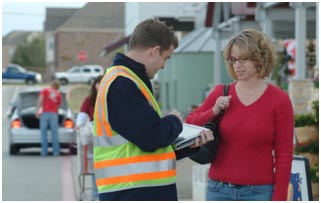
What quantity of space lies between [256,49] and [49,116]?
13254 millimetres

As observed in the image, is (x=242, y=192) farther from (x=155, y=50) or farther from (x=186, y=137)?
(x=155, y=50)

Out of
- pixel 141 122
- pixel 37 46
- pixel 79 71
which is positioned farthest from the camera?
pixel 37 46

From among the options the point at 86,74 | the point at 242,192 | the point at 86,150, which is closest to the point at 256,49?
the point at 242,192

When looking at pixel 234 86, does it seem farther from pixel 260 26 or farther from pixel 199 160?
pixel 260 26

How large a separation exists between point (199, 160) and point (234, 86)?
18.1 inches

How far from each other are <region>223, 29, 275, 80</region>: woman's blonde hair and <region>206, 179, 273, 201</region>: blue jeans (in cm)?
62

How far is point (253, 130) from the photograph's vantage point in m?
4.54

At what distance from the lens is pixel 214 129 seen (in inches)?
183

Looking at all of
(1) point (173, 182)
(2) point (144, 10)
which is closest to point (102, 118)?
(1) point (173, 182)

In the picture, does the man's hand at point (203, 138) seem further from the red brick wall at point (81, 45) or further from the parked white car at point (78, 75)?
the red brick wall at point (81, 45)

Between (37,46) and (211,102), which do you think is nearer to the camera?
(211,102)

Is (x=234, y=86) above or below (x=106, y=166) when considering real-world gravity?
above

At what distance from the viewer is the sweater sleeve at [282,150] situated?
4.51 meters

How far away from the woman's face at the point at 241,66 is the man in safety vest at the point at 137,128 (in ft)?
1.58
